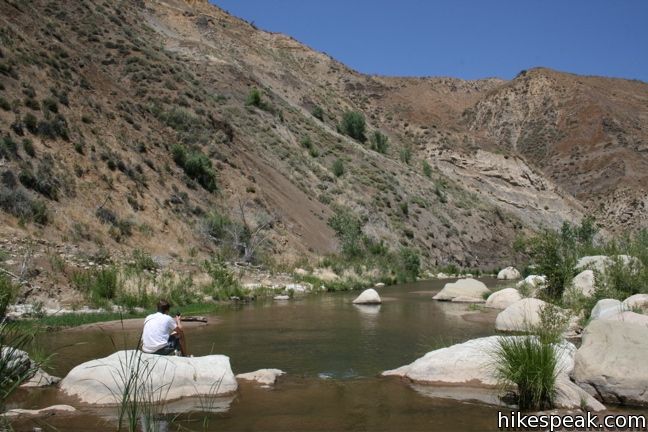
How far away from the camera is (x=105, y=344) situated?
1540 cm

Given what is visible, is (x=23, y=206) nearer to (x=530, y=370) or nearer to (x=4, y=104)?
(x=4, y=104)

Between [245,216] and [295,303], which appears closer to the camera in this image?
[295,303]

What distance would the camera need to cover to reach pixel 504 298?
83.5ft

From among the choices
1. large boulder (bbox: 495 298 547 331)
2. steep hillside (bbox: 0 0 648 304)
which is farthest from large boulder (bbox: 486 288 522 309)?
steep hillside (bbox: 0 0 648 304)

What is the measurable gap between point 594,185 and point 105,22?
2970 inches

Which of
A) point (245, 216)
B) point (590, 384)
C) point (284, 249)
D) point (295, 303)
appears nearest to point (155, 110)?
point (245, 216)

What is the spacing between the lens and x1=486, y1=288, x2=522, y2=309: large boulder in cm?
2500

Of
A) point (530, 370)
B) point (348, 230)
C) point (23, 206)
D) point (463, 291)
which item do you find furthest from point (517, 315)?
point (348, 230)

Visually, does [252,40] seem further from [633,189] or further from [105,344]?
[105,344]

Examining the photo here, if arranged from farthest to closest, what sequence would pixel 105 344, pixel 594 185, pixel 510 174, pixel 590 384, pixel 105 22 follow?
1. pixel 594 185
2. pixel 510 174
3. pixel 105 22
4. pixel 105 344
5. pixel 590 384

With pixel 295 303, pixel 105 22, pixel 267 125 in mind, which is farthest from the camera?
pixel 267 125

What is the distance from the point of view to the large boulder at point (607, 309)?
15.4m

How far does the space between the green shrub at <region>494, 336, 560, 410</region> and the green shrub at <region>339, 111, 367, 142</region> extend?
6827cm

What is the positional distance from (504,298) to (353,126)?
54531mm
